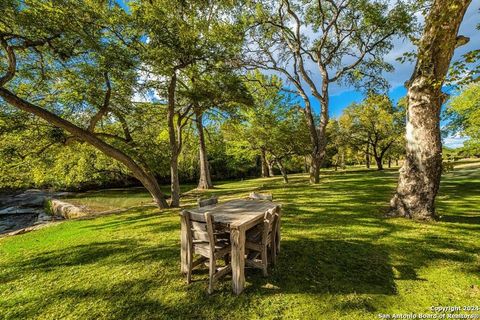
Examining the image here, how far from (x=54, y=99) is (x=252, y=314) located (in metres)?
10.8

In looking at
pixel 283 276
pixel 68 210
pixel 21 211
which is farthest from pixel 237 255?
pixel 21 211

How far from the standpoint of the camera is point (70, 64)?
841 centimetres

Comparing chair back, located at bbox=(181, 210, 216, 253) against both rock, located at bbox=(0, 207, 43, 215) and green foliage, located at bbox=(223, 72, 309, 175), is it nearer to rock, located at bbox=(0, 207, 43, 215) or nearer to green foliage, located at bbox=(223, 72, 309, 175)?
green foliage, located at bbox=(223, 72, 309, 175)

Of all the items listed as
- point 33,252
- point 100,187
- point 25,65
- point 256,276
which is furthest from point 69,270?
point 100,187

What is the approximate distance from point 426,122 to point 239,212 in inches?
220

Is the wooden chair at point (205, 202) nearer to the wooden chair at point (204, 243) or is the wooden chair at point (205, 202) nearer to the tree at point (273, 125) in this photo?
the wooden chair at point (204, 243)

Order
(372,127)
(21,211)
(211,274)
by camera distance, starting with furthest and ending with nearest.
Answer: (372,127) < (21,211) < (211,274)

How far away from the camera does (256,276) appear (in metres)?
3.67

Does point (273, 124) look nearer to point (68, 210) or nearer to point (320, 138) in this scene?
point (320, 138)

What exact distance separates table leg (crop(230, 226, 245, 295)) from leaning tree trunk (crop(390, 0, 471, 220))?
17.9ft

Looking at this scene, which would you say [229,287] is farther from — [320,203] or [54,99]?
[54,99]

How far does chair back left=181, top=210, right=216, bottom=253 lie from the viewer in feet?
10.4

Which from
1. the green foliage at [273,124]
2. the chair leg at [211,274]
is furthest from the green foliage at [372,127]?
the chair leg at [211,274]

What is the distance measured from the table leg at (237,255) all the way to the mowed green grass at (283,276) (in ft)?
0.54
